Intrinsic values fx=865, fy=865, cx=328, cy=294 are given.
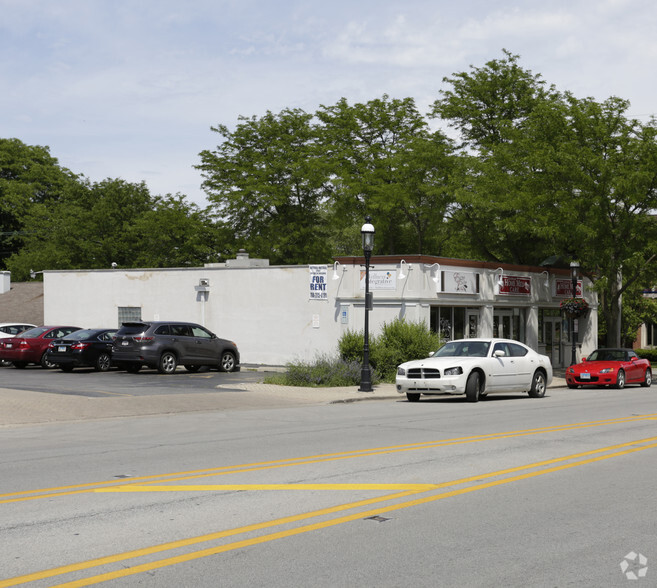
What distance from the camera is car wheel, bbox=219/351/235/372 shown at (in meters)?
29.7

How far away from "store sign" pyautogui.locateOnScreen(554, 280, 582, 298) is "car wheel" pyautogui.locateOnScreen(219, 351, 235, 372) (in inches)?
620

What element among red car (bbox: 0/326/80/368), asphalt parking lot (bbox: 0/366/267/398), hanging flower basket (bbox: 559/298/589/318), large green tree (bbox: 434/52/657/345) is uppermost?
large green tree (bbox: 434/52/657/345)

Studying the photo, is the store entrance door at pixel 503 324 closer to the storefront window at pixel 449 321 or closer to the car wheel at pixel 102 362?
the storefront window at pixel 449 321

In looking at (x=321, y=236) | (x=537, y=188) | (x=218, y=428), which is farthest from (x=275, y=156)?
(x=218, y=428)

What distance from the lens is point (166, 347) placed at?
2786cm

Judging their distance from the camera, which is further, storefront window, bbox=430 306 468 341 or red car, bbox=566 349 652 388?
storefront window, bbox=430 306 468 341

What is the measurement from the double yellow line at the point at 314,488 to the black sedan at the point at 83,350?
18594 millimetres

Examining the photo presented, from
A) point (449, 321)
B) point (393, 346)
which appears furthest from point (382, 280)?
point (393, 346)

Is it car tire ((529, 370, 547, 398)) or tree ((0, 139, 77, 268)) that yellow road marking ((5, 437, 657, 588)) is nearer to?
car tire ((529, 370, 547, 398))

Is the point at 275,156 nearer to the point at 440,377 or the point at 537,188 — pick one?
A: the point at 537,188

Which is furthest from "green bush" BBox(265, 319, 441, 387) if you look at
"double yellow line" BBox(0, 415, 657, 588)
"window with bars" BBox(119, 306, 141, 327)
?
"window with bars" BBox(119, 306, 141, 327)

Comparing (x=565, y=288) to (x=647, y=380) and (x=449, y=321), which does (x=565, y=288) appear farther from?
(x=647, y=380)

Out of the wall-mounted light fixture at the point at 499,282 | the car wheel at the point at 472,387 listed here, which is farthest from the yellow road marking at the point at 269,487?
the wall-mounted light fixture at the point at 499,282

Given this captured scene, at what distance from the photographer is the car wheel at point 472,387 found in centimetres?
2081
